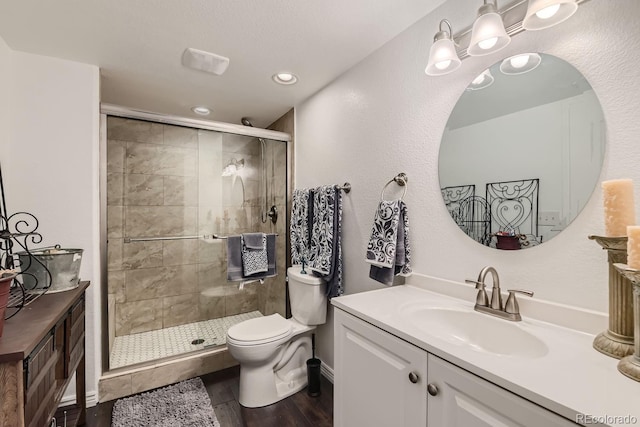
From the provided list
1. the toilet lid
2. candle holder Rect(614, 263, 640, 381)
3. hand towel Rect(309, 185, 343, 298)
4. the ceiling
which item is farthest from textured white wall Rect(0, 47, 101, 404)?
candle holder Rect(614, 263, 640, 381)

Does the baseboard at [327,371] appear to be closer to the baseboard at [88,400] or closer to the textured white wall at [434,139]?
the textured white wall at [434,139]

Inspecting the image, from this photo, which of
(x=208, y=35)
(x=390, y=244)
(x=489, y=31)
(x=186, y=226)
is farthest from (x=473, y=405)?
(x=186, y=226)

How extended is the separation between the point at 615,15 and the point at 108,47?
2368 mm

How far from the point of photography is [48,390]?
44.0 inches

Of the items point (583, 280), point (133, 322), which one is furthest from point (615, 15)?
point (133, 322)

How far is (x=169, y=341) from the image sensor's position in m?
2.52

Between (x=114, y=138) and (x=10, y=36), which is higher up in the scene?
(x=10, y=36)

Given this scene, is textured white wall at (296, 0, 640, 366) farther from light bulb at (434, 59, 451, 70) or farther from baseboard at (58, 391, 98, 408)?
baseboard at (58, 391, 98, 408)

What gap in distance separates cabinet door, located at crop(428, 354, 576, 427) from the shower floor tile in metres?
1.99

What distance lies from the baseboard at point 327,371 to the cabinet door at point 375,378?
0.84 meters

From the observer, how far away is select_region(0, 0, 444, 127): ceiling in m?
1.42

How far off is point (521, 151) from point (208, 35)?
1691mm

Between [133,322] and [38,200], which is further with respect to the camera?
[133,322]

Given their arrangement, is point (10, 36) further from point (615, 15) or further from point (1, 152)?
point (615, 15)
